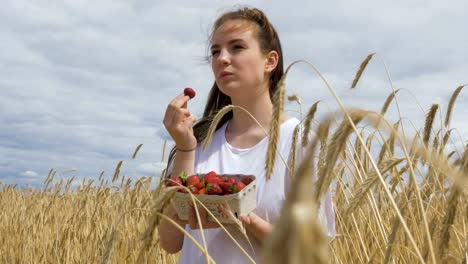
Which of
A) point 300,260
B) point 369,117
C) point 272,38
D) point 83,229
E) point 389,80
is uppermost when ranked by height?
point 272,38

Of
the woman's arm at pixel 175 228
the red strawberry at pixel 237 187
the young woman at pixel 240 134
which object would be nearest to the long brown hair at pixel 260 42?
the young woman at pixel 240 134

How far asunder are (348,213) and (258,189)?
654 millimetres

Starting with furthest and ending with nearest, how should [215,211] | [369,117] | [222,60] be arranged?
1. [222,60]
2. [215,211]
3. [369,117]

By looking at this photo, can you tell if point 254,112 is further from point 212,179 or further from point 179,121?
point 212,179

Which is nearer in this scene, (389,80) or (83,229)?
(389,80)

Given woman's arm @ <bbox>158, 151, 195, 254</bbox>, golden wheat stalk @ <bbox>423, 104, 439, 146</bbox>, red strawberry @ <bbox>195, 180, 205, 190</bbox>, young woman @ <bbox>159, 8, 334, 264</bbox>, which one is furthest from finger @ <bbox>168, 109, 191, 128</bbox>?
golden wheat stalk @ <bbox>423, 104, 439, 146</bbox>

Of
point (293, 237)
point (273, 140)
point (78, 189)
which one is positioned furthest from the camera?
point (78, 189)

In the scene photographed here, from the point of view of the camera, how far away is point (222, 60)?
1.52 m

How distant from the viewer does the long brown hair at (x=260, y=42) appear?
1.74 m

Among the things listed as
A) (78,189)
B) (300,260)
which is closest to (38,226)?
(78,189)

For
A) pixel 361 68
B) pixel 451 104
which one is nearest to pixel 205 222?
pixel 361 68

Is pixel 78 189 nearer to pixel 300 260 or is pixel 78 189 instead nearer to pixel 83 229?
pixel 83 229

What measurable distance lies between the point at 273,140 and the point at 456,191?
315 millimetres

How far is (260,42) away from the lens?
1678 mm
